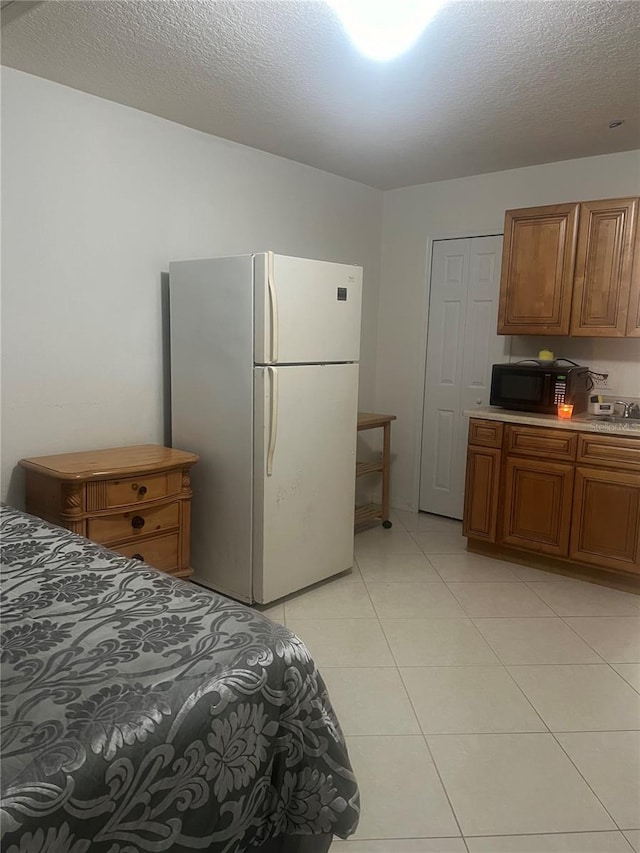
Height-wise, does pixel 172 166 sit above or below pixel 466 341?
above

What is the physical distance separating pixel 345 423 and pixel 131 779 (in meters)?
2.53

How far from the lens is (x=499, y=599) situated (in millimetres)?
3309

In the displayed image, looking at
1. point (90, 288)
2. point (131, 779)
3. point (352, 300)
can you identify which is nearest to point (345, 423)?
point (352, 300)

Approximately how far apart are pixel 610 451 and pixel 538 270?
3.86 feet

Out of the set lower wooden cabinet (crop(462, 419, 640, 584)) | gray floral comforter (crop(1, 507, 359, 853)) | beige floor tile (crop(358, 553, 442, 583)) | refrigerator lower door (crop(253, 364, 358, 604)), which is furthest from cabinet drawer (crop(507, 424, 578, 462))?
gray floral comforter (crop(1, 507, 359, 853))

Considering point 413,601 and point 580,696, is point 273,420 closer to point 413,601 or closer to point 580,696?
point 413,601

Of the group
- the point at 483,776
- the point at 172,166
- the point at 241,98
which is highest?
the point at 241,98

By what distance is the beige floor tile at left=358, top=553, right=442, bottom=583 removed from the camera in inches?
141

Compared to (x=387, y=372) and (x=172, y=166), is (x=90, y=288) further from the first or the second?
(x=387, y=372)

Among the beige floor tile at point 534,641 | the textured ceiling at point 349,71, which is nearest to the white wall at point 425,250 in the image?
the textured ceiling at point 349,71

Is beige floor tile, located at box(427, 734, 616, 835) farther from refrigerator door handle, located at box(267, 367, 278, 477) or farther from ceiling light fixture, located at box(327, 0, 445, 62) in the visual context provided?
ceiling light fixture, located at box(327, 0, 445, 62)

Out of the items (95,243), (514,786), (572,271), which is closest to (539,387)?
(572,271)

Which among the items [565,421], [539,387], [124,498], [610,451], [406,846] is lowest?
[406,846]

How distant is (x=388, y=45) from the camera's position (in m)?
2.22
